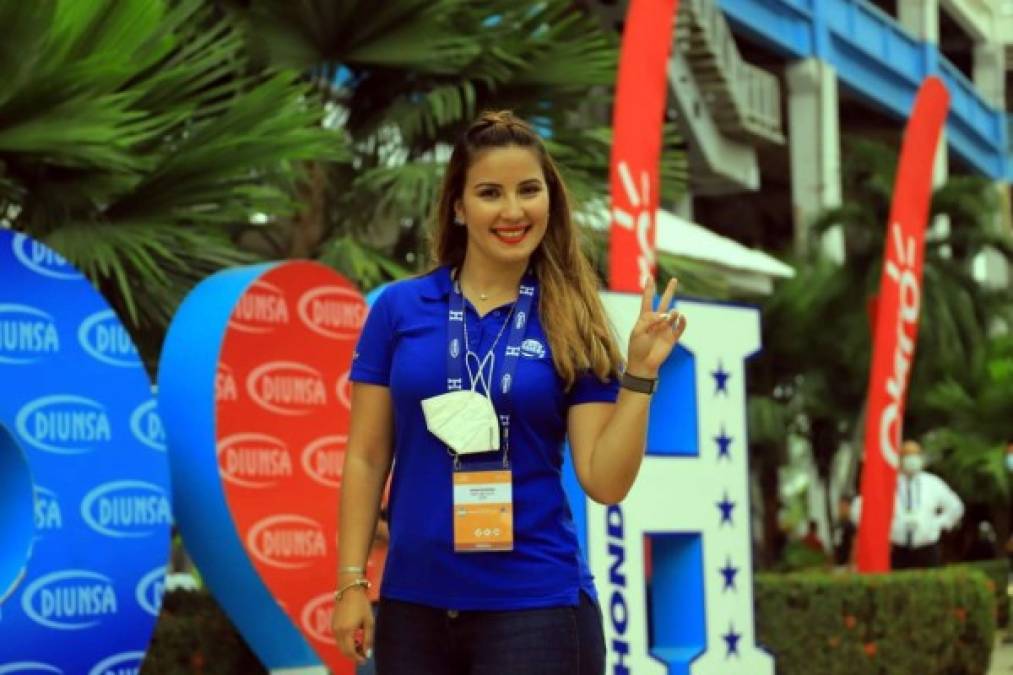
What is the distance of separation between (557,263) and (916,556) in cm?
1217

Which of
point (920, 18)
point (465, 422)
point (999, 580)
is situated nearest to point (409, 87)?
point (999, 580)

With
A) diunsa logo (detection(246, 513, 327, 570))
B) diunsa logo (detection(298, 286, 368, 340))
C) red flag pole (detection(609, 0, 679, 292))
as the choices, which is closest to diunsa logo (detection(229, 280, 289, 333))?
diunsa logo (detection(298, 286, 368, 340))

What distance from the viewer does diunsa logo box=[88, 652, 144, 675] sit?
7152 millimetres

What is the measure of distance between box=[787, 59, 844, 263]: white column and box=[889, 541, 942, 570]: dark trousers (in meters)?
15.7

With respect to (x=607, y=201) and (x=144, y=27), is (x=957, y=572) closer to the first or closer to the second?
(x=607, y=201)

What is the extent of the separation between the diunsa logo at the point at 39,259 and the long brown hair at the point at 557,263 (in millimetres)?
3470

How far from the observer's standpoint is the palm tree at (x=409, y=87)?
11.5 m

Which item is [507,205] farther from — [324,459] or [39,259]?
[324,459]

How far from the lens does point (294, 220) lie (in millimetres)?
12078

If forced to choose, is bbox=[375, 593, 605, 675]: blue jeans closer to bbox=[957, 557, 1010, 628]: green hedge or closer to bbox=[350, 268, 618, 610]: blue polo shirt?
bbox=[350, 268, 618, 610]: blue polo shirt

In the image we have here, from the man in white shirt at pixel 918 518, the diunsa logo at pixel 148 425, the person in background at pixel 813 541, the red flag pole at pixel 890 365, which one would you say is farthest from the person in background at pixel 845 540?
the diunsa logo at pixel 148 425

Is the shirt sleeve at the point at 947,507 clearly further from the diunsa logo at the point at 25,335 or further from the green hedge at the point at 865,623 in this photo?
the diunsa logo at the point at 25,335

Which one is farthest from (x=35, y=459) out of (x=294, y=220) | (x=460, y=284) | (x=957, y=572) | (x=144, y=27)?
(x=957, y=572)

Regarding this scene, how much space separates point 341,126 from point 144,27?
4.27 metres
